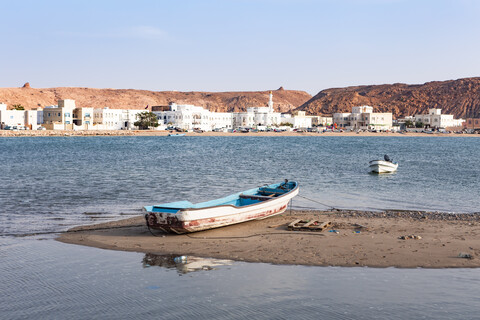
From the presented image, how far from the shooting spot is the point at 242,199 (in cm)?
2014

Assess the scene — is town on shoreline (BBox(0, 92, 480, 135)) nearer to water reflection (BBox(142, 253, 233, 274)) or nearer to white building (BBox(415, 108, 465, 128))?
white building (BBox(415, 108, 465, 128))

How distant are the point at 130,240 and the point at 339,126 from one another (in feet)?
606

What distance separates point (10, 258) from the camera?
1334 cm

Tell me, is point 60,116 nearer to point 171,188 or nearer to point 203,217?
point 171,188

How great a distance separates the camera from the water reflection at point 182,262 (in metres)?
12.6

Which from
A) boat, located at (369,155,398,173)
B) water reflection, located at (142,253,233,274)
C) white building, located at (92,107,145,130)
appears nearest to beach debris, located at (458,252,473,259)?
water reflection, located at (142,253,233,274)

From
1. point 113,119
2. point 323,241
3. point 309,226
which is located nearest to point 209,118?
point 113,119

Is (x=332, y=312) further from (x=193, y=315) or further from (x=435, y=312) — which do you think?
(x=193, y=315)

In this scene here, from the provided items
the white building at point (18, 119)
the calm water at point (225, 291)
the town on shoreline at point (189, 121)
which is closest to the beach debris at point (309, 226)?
the calm water at point (225, 291)

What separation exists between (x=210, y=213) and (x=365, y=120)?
175 meters

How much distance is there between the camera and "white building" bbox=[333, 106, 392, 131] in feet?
595

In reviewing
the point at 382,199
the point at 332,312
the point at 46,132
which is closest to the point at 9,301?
the point at 332,312

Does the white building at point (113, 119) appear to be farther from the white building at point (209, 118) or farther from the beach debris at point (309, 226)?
the beach debris at point (309, 226)

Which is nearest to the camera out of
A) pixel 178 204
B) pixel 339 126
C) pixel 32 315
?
pixel 32 315
